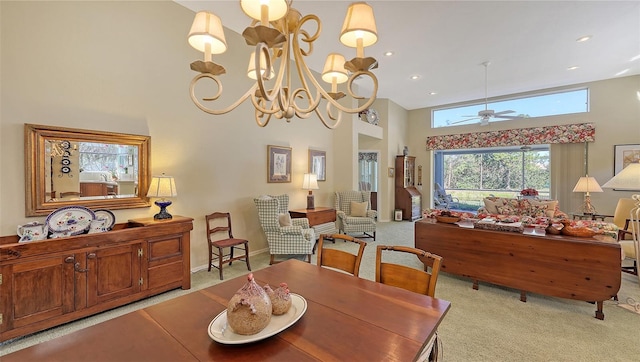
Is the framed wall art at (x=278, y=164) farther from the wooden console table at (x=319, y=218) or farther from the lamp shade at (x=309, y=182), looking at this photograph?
the wooden console table at (x=319, y=218)

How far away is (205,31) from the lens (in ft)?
5.09

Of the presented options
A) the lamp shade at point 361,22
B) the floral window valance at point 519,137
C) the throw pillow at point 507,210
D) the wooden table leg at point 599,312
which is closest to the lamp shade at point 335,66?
the lamp shade at point 361,22

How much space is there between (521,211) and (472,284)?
2.27 meters

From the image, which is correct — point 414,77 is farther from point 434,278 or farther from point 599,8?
point 434,278

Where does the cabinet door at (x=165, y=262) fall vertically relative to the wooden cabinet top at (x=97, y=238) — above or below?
below

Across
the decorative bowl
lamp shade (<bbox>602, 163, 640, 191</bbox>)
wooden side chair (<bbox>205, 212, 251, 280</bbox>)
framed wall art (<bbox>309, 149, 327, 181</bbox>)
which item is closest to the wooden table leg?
the decorative bowl

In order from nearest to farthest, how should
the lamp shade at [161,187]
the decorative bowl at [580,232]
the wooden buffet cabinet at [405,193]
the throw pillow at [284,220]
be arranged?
1. the decorative bowl at [580,232]
2. the lamp shade at [161,187]
3. the throw pillow at [284,220]
4. the wooden buffet cabinet at [405,193]

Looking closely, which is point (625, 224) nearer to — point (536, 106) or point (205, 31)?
point (536, 106)

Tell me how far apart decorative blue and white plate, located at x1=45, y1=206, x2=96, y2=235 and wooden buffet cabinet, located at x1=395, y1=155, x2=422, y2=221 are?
6.74m

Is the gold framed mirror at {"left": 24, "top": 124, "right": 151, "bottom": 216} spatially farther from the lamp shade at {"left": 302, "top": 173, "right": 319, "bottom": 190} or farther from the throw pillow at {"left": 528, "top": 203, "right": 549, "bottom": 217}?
the throw pillow at {"left": 528, "top": 203, "right": 549, "bottom": 217}

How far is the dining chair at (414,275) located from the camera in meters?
1.43

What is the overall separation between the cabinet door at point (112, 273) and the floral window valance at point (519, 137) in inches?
296

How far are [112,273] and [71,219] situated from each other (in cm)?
62

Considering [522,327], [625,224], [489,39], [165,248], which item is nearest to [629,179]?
[625,224]
